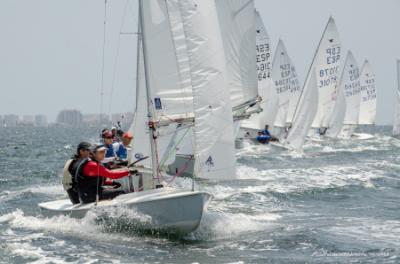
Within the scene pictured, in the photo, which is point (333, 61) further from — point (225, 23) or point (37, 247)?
point (37, 247)

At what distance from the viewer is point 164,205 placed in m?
9.41

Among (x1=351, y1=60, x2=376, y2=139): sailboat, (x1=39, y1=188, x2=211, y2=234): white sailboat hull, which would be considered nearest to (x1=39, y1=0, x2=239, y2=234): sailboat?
(x1=39, y1=188, x2=211, y2=234): white sailboat hull

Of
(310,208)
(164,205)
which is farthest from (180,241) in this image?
(310,208)

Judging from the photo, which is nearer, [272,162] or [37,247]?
[37,247]

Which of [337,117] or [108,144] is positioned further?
[337,117]

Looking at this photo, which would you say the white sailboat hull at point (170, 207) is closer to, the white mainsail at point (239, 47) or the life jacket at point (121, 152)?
the life jacket at point (121, 152)

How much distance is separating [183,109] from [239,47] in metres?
6.58

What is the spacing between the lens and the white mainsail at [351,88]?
44.3 m

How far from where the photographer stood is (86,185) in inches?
403

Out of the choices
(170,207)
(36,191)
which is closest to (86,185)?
(170,207)

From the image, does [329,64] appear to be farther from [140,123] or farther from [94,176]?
[94,176]

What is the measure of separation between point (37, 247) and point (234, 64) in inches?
383

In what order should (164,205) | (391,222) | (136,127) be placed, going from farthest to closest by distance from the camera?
(136,127) → (391,222) → (164,205)

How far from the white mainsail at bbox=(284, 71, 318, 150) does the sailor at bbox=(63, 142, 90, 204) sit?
16.3 m
